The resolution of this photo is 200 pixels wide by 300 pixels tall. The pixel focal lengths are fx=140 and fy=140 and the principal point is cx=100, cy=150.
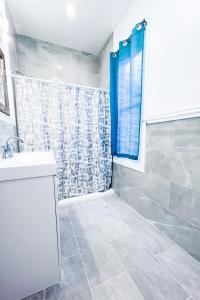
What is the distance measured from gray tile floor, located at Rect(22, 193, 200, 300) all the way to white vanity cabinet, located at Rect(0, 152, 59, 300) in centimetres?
15

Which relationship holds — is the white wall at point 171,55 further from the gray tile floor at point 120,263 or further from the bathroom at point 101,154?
the gray tile floor at point 120,263

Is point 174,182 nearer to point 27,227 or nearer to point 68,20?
point 27,227

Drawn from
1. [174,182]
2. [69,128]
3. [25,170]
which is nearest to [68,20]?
[69,128]

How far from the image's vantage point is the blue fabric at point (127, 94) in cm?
149

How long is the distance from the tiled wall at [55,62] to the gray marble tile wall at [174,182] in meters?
1.78

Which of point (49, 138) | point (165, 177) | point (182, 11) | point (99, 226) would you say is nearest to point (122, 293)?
point (99, 226)

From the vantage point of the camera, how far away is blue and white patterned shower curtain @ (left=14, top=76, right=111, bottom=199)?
1.67 meters

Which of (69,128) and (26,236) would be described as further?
(69,128)

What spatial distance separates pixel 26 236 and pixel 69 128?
4.43ft

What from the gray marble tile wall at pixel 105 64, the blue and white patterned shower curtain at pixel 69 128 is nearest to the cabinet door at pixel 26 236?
the blue and white patterned shower curtain at pixel 69 128

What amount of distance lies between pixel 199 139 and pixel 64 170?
61.4 inches

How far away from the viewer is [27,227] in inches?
30.1

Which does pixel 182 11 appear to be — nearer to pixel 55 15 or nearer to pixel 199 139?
pixel 199 139

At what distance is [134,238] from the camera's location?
1308 millimetres
